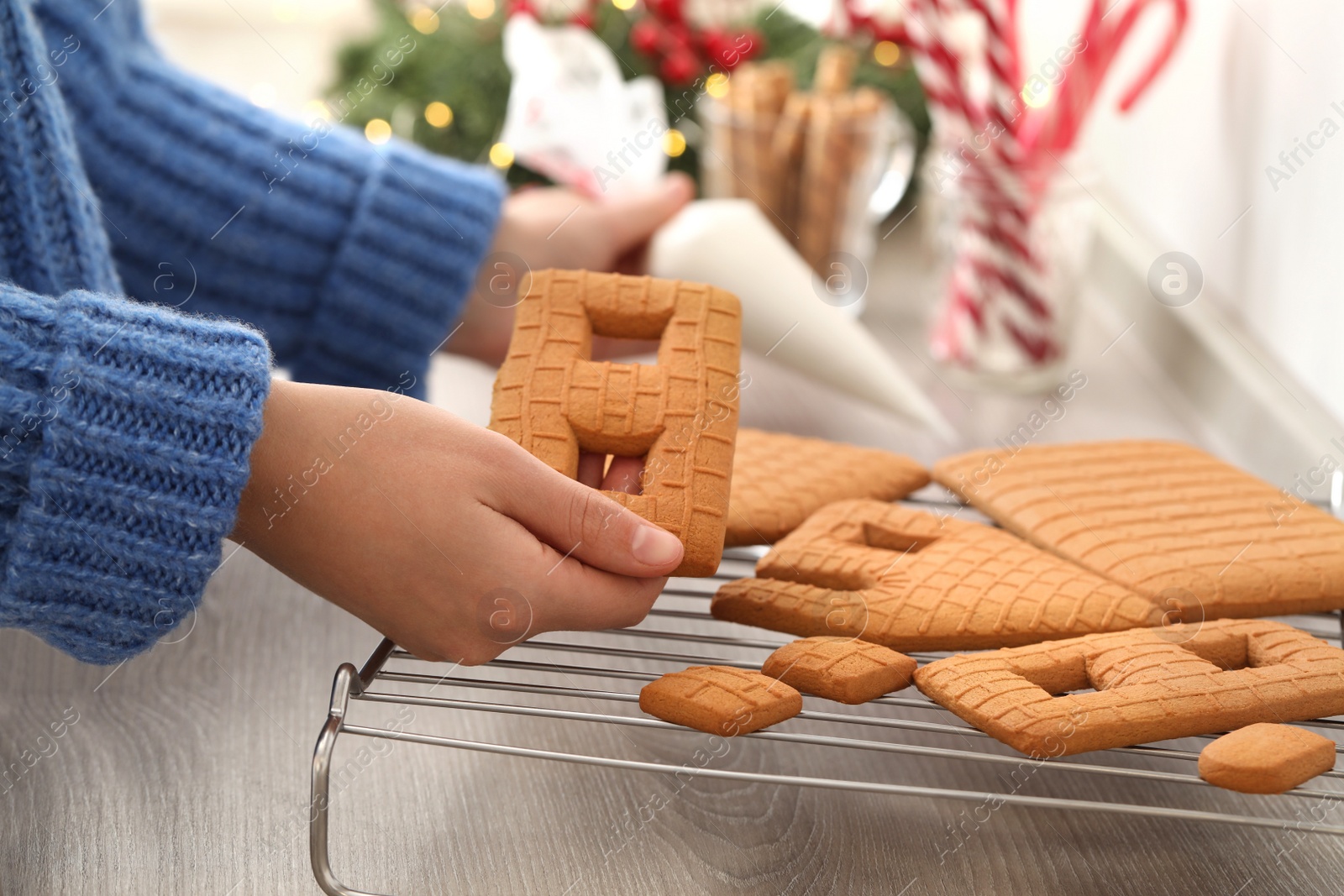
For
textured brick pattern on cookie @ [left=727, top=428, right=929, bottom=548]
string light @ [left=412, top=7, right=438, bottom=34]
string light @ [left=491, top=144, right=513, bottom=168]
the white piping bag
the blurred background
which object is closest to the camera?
textured brick pattern on cookie @ [left=727, top=428, right=929, bottom=548]

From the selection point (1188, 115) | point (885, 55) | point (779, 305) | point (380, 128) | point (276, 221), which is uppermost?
point (1188, 115)

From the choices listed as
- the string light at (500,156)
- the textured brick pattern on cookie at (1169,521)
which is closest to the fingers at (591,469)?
the textured brick pattern on cookie at (1169,521)

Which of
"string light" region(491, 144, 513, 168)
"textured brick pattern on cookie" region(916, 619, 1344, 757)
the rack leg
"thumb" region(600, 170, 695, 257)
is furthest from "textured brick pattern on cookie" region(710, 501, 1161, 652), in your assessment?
"string light" region(491, 144, 513, 168)

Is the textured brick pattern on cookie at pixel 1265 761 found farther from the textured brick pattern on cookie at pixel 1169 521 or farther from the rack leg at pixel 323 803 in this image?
the rack leg at pixel 323 803

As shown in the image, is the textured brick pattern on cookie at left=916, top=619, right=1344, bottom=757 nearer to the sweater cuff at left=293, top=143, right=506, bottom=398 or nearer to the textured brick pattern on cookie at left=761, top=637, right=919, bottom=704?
the textured brick pattern on cookie at left=761, top=637, right=919, bottom=704

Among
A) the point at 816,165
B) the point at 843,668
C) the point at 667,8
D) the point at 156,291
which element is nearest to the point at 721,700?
the point at 843,668

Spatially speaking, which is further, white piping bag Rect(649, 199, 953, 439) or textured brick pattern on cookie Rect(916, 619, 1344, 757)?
white piping bag Rect(649, 199, 953, 439)

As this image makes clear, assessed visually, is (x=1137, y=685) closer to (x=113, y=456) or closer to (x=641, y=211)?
(x=113, y=456)
